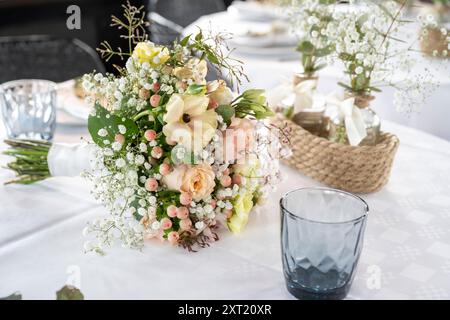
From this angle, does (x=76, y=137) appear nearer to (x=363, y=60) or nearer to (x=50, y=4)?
(x=363, y=60)

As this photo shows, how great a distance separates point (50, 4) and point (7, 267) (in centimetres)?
332

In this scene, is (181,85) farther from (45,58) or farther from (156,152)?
(45,58)

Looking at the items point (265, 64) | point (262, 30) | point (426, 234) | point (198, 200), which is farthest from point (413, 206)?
point (262, 30)

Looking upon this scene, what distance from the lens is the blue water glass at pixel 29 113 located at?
55.3 inches

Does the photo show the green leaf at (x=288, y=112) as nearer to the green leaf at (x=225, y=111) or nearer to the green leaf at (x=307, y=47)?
the green leaf at (x=307, y=47)

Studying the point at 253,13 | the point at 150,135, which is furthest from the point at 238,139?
the point at 253,13

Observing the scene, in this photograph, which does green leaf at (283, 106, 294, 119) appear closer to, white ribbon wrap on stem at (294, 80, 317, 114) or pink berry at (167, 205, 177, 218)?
white ribbon wrap on stem at (294, 80, 317, 114)

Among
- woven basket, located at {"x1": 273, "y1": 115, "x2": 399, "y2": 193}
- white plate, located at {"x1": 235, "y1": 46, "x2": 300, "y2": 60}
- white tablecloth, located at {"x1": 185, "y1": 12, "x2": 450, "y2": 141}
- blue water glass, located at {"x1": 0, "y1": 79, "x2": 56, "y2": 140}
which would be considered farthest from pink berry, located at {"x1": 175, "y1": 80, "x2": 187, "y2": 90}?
white plate, located at {"x1": 235, "y1": 46, "x2": 300, "y2": 60}

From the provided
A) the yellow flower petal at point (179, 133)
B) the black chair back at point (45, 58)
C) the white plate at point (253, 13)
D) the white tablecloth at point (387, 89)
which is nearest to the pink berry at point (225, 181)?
the yellow flower petal at point (179, 133)

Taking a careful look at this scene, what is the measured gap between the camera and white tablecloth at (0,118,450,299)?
93 centimetres

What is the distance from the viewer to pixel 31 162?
1.30m

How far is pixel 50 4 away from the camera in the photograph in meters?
3.94

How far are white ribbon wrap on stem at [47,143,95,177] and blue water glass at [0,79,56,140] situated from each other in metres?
0.20

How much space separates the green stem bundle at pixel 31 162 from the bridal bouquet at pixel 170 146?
29 centimetres
